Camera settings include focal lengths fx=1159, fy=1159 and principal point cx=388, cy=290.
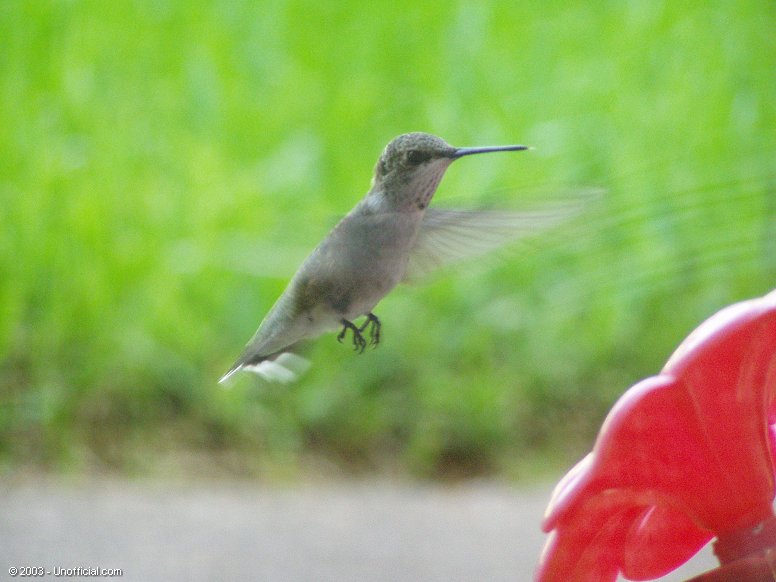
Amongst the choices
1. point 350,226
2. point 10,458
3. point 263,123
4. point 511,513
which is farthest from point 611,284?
point 350,226

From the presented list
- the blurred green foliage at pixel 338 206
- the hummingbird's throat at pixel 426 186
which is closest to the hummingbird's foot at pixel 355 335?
the hummingbird's throat at pixel 426 186

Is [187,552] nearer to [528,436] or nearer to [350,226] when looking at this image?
[528,436]

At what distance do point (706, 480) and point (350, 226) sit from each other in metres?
0.24

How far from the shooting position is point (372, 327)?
71 cm

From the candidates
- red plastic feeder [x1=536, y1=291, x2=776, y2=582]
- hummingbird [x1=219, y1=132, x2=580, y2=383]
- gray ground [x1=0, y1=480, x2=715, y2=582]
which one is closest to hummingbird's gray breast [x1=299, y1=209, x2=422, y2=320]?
hummingbird [x1=219, y1=132, x2=580, y2=383]

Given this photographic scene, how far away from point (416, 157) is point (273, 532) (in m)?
1.15

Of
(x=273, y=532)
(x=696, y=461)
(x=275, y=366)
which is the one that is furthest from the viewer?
(x=273, y=532)

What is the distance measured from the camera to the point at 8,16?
1.71 m

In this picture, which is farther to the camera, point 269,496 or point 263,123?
point 263,123

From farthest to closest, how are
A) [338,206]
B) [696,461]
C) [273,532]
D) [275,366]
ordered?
[273,532] < [338,206] < [275,366] < [696,461]

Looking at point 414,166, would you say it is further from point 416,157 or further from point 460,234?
point 460,234

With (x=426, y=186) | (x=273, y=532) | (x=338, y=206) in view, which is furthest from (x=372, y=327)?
(x=273, y=532)

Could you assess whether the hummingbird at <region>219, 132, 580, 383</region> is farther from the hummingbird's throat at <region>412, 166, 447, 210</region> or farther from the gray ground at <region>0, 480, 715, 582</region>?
the gray ground at <region>0, 480, 715, 582</region>

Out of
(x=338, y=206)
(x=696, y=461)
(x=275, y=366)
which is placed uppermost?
(x=338, y=206)
